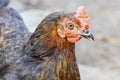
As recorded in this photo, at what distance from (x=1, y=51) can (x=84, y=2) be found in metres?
7.22

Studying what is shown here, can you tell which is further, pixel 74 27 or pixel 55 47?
pixel 55 47

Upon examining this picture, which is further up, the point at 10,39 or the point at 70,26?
the point at 70,26

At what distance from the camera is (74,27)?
5859 millimetres

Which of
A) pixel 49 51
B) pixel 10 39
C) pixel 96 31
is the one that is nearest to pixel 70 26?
pixel 49 51

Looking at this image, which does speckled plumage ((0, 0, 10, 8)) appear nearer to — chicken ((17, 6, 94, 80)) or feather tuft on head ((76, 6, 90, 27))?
chicken ((17, 6, 94, 80))

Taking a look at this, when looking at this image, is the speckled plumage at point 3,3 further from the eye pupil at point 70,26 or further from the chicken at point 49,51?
the eye pupil at point 70,26

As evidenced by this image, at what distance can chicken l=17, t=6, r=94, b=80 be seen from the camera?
19.2 feet

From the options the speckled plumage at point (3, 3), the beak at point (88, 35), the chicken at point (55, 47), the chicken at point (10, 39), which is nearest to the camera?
the beak at point (88, 35)

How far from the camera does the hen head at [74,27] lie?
5840mm

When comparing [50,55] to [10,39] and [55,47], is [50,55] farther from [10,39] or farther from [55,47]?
[10,39]

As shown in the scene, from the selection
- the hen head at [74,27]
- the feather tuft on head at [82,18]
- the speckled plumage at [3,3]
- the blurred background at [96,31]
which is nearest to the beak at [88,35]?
the hen head at [74,27]

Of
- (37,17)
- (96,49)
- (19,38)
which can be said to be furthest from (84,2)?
(19,38)

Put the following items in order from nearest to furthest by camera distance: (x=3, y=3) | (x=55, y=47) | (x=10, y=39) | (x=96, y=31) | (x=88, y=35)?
(x=88, y=35), (x=55, y=47), (x=10, y=39), (x=3, y=3), (x=96, y=31)

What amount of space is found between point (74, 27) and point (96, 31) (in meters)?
6.49
